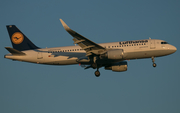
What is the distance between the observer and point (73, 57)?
43.3 m

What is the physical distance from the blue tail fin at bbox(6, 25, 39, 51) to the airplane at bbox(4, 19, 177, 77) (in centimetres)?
121

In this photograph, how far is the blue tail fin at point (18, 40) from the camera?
4716cm

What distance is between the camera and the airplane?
4031 centimetres

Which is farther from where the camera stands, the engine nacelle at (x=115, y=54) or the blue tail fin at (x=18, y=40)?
the blue tail fin at (x=18, y=40)

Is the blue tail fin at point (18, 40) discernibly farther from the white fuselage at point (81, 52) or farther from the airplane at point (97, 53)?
the white fuselage at point (81, 52)

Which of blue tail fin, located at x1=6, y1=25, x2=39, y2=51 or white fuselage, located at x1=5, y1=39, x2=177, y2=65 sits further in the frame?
blue tail fin, located at x1=6, y1=25, x2=39, y2=51

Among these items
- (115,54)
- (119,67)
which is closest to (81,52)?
(115,54)

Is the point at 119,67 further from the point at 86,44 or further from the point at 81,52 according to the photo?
the point at 86,44

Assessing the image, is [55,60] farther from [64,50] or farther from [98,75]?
[98,75]

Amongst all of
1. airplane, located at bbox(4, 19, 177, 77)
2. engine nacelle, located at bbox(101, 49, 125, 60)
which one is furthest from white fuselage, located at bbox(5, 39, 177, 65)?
engine nacelle, located at bbox(101, 49, 125, 60)

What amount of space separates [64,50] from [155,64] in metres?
15.4

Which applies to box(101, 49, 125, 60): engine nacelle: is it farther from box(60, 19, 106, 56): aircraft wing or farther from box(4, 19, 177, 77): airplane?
box(60, 19, 106, 56): aircraft wing

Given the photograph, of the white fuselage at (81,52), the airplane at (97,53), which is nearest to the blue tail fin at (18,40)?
the airplane at (97,53)

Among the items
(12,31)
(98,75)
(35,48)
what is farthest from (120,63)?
(12,31)
